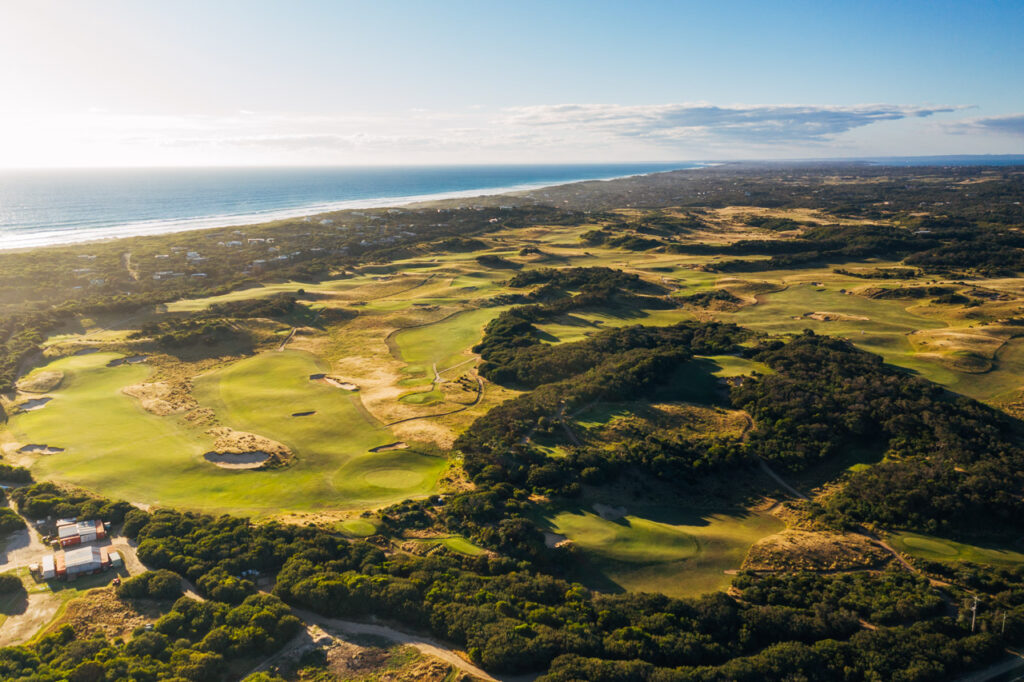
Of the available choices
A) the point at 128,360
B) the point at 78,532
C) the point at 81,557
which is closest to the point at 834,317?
the point at 81,557

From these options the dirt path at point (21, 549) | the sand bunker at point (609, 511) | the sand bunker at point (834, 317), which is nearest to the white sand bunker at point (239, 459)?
the dirt path at point (21, 549)

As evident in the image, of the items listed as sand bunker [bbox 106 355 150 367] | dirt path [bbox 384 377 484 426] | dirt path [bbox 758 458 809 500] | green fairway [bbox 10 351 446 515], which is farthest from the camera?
sand bunker [bbox 106 355 150 367]

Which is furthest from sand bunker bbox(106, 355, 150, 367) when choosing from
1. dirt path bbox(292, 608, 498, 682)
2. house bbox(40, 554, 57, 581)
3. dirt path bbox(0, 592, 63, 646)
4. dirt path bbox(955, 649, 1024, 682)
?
dirt path bbox(955, 649, 1024, 682)

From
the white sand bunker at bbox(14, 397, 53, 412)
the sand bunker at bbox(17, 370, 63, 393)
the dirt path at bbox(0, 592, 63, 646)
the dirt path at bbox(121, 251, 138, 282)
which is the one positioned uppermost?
the dirt path at bbox(121, 251, 138, 282)

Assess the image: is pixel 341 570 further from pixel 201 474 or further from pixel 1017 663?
pixel 1017 663

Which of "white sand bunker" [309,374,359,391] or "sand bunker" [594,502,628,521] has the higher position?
"white sand bunker" [309,374,359,391]

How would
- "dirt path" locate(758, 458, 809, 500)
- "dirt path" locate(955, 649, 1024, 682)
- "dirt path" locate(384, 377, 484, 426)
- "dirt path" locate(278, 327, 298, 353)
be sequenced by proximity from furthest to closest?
"dirt path" locate(278, 327, 298, 353) → "dirt path" locate(384, 377, 484, 426) → "dirt path" locate(758, 458, 809, 500) → "dirt path" locate(955, 649, 1024, 682)

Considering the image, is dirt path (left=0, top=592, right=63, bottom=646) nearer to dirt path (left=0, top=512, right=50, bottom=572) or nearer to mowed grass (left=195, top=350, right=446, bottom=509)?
dirt path (left=0, top=512, right=50, bottom=572)

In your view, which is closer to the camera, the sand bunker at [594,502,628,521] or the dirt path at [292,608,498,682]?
the dirt path at [292,608,498,682]
